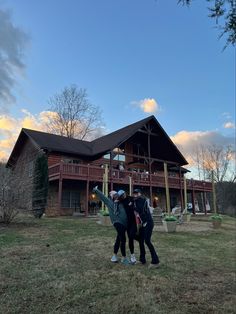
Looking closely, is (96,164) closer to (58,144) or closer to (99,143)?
(99,143)

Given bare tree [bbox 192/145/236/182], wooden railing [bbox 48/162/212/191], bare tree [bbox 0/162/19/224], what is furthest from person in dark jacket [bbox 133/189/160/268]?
bare tree [bbox 192/145/236/182]

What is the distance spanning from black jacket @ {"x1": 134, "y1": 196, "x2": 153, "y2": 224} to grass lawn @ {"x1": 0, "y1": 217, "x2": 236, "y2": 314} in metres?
1.02

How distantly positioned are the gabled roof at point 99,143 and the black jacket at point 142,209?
15284 mm

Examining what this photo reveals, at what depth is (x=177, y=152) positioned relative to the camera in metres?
27.7

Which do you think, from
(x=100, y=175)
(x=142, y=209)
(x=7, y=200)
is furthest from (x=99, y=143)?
(x=142, y=209)

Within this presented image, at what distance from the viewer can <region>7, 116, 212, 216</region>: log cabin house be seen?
20.0 meters

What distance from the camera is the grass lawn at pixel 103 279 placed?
4.65 m

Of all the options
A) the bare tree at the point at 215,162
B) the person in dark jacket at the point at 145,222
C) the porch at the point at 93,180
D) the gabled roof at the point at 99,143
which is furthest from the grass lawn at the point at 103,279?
the bare tree at the point at 215,162

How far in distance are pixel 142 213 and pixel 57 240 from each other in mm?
3784

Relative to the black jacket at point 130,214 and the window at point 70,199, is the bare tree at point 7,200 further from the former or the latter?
the window at point 70,199

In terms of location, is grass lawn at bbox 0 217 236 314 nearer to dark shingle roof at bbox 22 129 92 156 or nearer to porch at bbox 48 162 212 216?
porch at bbox 48 162 212 216

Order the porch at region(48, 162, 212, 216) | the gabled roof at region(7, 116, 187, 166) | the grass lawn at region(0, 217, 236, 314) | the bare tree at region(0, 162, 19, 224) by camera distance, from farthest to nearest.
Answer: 1. the gabled roof at region(7, 116, 187, 166)
2. the porch at region(48, 162, 212, 216)
3. the bare tree at region(0, 162, 19, 224)
4. the grass lawn at region(0, 217, 236, 314)

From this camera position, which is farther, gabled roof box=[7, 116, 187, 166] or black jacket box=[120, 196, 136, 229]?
gabled roof box=[7, 116, 187, 166]

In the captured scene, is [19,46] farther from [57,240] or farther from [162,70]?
[57,240]
